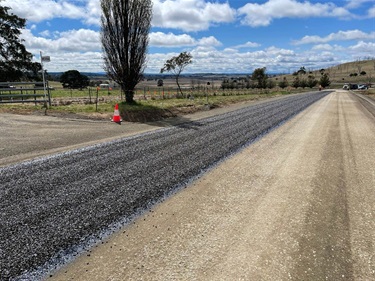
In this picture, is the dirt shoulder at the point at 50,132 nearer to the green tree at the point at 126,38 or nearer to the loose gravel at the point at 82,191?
the loose gravel at the point at 82,191

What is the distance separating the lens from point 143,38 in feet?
57.5

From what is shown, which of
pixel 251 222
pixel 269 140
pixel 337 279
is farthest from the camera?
pixel 269 140

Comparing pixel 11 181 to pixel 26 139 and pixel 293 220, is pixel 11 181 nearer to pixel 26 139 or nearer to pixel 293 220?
pixel 26 139

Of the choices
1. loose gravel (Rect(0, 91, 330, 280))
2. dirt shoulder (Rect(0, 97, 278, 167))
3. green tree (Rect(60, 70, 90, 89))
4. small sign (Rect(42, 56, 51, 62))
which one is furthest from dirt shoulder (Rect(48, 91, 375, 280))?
green tree (Rect(60, 70, 90, 89))

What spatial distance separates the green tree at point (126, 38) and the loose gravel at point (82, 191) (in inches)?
364

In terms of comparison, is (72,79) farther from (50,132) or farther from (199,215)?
(199,215)

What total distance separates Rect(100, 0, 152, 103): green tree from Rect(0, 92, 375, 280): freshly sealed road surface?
34.6ft

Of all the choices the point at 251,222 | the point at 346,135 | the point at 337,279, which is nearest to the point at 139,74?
the point at 346,135

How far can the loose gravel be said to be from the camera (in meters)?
3.42

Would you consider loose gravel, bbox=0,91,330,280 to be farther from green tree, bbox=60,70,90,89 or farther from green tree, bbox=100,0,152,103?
green tree, bbox=60,70,90,89

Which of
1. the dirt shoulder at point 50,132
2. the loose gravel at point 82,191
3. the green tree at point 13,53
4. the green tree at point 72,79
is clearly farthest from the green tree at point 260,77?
the loose gravel at point 82,191

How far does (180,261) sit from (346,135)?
10338 mm

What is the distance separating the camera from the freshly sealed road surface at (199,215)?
127 inches

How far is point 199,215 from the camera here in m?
4.48
